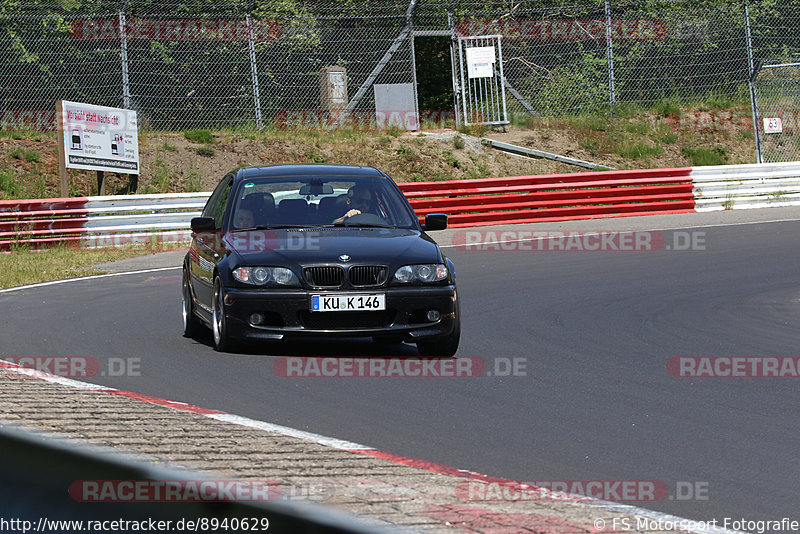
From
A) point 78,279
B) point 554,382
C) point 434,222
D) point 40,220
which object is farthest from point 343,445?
point 40,220

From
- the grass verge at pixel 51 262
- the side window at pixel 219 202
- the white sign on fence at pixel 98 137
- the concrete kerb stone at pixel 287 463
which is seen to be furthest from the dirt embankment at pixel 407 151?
the concrete kerb stone at pixel 287 463

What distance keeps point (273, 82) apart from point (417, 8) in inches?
161

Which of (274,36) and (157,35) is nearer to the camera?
(157,35)

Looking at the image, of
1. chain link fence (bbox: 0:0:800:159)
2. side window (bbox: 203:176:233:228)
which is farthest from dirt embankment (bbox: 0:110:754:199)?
side window (bbox: 203:176:233:228)

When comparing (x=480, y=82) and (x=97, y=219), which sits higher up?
(x=480, y=82)

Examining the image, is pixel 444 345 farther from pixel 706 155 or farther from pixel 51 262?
pixel 706 155

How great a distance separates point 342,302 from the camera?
8570 mm

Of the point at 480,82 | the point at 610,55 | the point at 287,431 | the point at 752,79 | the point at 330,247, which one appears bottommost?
the point at 287,431

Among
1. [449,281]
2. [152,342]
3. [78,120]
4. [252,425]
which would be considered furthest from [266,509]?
[78,120]

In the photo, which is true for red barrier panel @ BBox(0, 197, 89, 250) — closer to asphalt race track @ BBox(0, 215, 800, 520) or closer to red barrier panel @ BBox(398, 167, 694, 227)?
asphalt race track @ BBox(0, 215, 800, 520)

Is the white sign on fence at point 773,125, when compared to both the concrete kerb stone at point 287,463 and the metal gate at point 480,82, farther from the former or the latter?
the concrete kerb stone at point 287,463

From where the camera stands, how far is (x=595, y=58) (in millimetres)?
28719

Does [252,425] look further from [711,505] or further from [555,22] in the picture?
[555,22]

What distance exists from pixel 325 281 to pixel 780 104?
2301cm
